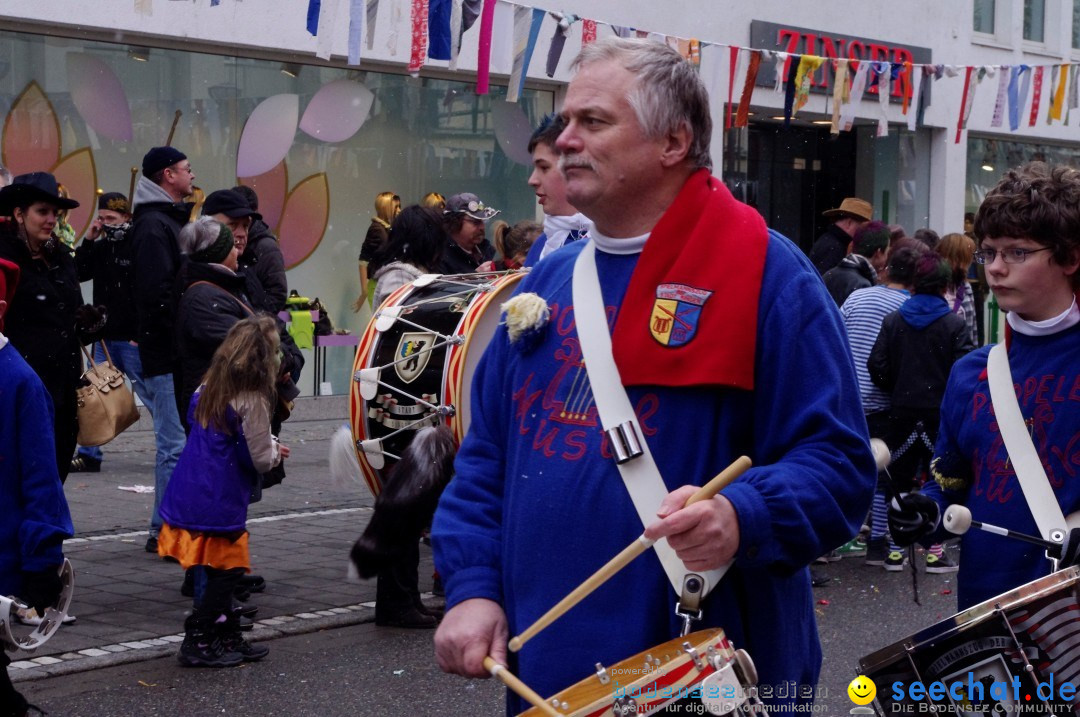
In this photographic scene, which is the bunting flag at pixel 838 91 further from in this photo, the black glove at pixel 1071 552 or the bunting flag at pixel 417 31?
the black glove at pixel 1071 552

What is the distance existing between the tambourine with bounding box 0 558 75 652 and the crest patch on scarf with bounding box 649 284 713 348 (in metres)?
2.27

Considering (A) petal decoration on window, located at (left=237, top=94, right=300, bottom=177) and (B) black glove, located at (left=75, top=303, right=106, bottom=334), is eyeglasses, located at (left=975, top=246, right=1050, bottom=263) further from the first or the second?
(A) petal decoration on window, located at (left=237, top=94, right=300, bottom=177)

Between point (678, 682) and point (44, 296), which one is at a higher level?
point (44, 296)

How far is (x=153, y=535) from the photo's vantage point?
8.05 metres

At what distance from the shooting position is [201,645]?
236 inches

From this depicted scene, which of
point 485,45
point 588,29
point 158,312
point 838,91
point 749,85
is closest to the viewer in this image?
point 158,312

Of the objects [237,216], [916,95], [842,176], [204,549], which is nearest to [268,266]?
[237,216]

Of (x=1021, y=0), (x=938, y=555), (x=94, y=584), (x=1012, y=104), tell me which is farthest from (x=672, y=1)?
(x=94, y=584)

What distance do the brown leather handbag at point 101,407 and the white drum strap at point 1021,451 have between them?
539 cm

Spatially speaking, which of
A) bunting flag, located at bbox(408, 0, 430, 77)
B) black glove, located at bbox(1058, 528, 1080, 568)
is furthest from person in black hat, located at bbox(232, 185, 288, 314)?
black glove, located at bbox(1058, 528, 1080, 568)

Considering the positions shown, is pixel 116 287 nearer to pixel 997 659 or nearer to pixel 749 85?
pixel 997 659

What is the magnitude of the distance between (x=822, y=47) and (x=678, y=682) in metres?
18.2

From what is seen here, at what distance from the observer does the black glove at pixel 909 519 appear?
11.3 ft

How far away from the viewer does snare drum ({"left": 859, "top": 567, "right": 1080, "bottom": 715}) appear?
2.96 m
